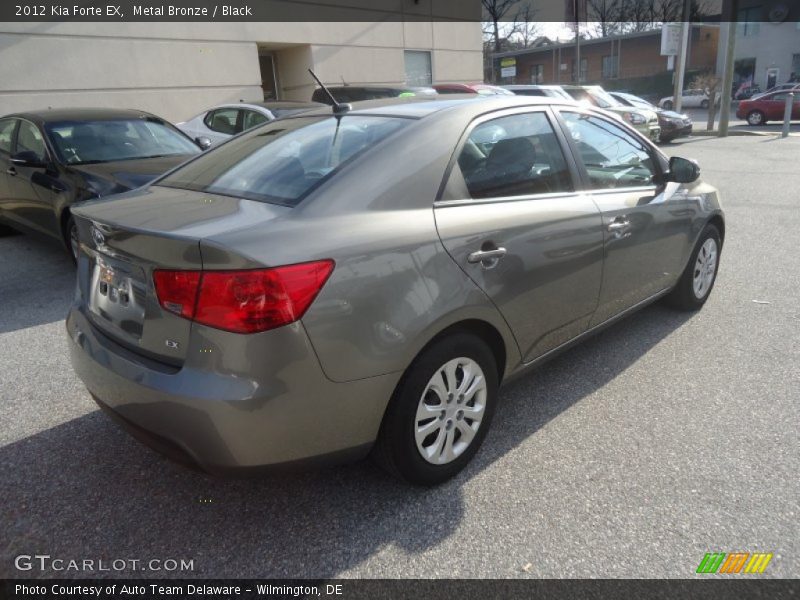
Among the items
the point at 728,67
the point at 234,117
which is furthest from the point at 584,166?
the point at 728,67

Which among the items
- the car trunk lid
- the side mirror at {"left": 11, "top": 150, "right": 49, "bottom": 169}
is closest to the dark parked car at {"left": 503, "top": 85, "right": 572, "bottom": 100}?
the side mirror at {"left": 11, "top": 150, "right": 49, "bottom": 169}

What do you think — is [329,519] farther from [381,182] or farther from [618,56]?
[618,56]

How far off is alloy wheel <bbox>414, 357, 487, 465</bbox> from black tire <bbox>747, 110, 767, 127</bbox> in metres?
27.4

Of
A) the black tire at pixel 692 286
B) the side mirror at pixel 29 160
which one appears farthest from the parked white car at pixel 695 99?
the side mirror at pixel 29 160

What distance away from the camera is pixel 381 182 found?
2.36 meters

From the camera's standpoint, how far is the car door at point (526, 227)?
8.33 feet

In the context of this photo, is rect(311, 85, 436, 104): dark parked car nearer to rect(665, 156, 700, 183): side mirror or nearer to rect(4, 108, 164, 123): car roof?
rect(4, 108, 164, 123): car roof

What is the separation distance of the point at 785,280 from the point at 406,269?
441cm

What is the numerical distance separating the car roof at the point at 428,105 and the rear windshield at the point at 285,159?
80 millimetres

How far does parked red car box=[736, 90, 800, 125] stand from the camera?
24219mm

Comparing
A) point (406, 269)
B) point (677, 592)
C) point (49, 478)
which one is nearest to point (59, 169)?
point (49, 478)

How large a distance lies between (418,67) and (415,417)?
1801 centimetres

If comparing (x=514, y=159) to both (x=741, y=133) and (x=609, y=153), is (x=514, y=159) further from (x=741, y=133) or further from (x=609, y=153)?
(x=741, y=133)

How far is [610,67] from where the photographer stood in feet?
186
